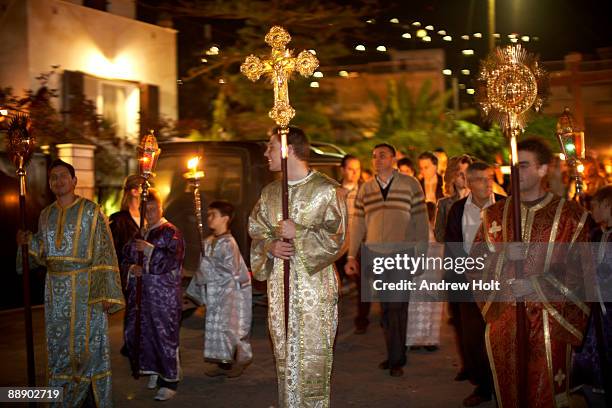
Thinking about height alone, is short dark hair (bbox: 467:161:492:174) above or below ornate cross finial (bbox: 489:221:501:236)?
above

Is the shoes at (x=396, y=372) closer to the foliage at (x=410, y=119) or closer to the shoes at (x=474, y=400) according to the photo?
the shoes at (x=474, y=400)

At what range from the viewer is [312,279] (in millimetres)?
5363

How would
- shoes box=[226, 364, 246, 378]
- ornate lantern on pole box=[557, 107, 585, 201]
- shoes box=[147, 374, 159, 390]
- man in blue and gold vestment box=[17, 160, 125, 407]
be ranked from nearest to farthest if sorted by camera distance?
man in blue and gold vestment box=[17, 160, 125, 407], shoes box=[147, 374, 159, 390], ornate lantern on pole box=[557, 107, 585, 201], shoes box=[226, 364, 246, 378]

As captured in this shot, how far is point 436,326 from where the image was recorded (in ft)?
28.3

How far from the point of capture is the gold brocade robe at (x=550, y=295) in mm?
4836

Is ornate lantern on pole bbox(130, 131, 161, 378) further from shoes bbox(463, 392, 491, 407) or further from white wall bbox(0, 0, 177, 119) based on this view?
white wall bbox(0, 0, 177, 119)

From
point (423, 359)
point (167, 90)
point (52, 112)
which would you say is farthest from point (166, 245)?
point (167, 90)

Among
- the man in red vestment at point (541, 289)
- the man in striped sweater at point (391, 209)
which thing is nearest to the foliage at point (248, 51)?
the man in striped sweater at point (391, 209)

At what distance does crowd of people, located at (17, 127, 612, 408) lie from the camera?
491 centimetres

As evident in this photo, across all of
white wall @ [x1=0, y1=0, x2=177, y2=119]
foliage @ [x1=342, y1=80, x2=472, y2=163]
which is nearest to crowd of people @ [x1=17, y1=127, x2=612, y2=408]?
white wall @ [x1=0, y1=0, x2=177, y2=119]

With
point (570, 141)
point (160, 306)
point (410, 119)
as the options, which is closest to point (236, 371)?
point (160, 306)

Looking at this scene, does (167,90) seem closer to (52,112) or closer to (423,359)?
(52,112)

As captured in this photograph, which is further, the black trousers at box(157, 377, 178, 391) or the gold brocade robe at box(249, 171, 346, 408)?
the black trousers at box(157, 377, 178, 391)

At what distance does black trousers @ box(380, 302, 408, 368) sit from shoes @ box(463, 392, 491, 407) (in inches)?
42.8
